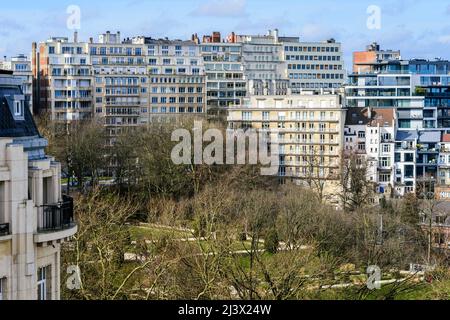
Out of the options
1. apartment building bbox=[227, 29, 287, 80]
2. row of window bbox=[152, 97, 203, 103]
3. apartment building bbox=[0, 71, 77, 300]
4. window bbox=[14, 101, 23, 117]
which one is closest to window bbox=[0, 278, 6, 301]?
apartment building bbox=[0, 71, 77, 300]

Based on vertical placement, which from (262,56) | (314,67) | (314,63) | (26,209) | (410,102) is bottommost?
(26,209)

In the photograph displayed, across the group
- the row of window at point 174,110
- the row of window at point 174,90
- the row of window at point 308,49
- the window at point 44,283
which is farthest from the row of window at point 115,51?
the window at point 44,283

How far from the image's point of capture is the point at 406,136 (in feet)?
189

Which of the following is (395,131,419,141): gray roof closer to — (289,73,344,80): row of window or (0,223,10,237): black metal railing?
(289,73,344,80): row of window

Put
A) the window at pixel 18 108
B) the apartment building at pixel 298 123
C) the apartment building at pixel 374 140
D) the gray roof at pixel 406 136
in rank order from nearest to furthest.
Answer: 1. the window at pixel 18 108
2. the apartment building at pixel 298 123
3. the apartment building at pixel 374 140
4. the gray roof at pixel 406 136

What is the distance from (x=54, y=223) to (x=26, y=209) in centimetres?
72

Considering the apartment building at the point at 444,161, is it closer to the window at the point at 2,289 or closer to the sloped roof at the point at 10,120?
the sloped roof at the point at 10,120

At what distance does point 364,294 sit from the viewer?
22.8 metres

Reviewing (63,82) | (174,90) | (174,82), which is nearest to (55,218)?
(63,82)

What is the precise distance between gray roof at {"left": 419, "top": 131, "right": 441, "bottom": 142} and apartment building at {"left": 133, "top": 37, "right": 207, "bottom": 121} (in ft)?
41.3

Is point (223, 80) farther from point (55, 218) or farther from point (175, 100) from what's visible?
point (55, 218)

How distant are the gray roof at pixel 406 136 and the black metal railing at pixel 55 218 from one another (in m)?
45.9

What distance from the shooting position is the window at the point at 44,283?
475 inches

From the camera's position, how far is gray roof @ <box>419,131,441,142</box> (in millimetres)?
57844
